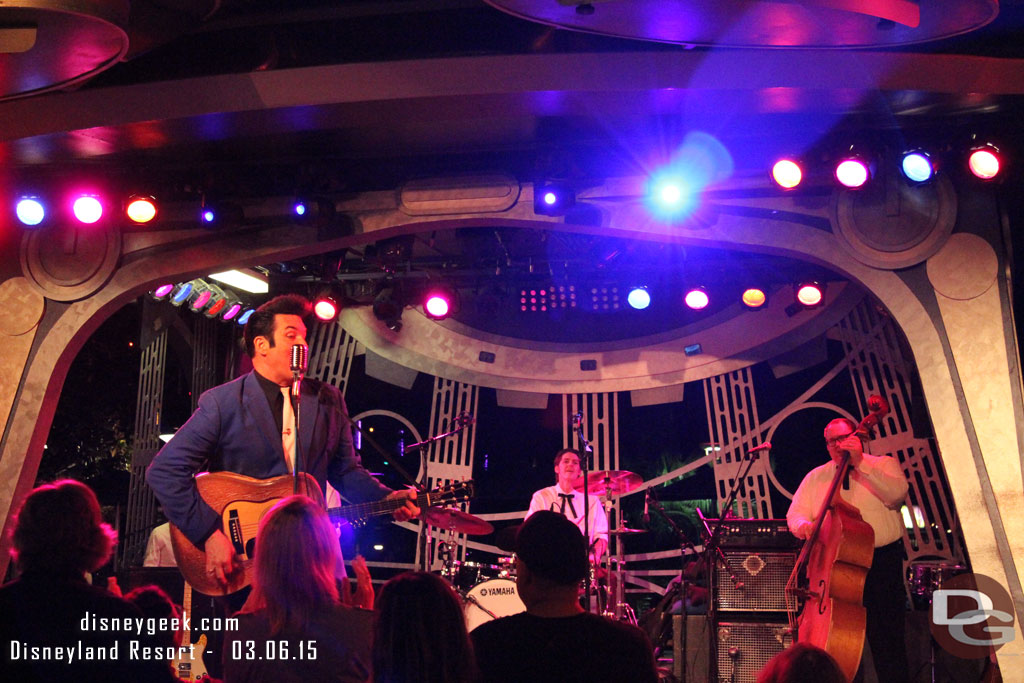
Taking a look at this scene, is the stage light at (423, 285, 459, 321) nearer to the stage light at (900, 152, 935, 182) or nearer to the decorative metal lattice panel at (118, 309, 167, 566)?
the decorative metal lattice panel at (118, 309, 167, 566)

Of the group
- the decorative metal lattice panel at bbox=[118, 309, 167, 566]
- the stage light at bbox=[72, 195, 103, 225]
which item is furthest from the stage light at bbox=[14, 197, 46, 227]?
the decorative metal lattice panel at bbox=[118, 309, 167, 566]

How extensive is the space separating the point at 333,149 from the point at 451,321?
144 inches

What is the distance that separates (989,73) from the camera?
5.06 metres

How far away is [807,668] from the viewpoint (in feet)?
6.71

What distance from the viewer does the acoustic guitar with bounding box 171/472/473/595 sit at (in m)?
3.71

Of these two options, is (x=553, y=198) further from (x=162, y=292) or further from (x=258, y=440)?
(x=162, y=292)

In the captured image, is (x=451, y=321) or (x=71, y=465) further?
(x=451, y=321)

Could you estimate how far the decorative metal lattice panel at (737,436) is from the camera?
904 cm

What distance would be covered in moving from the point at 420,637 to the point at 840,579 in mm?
4010

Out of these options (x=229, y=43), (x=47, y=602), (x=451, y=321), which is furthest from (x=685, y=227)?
(x=47, y=602)

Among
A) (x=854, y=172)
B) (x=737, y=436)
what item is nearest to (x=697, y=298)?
(x=737, y=436)

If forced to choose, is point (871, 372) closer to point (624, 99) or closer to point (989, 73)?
point (989, 73)

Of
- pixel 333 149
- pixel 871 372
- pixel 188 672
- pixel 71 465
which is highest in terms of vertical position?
pixel 333 149

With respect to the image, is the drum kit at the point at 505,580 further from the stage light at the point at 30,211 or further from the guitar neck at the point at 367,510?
the stage light at the point at 30,211
